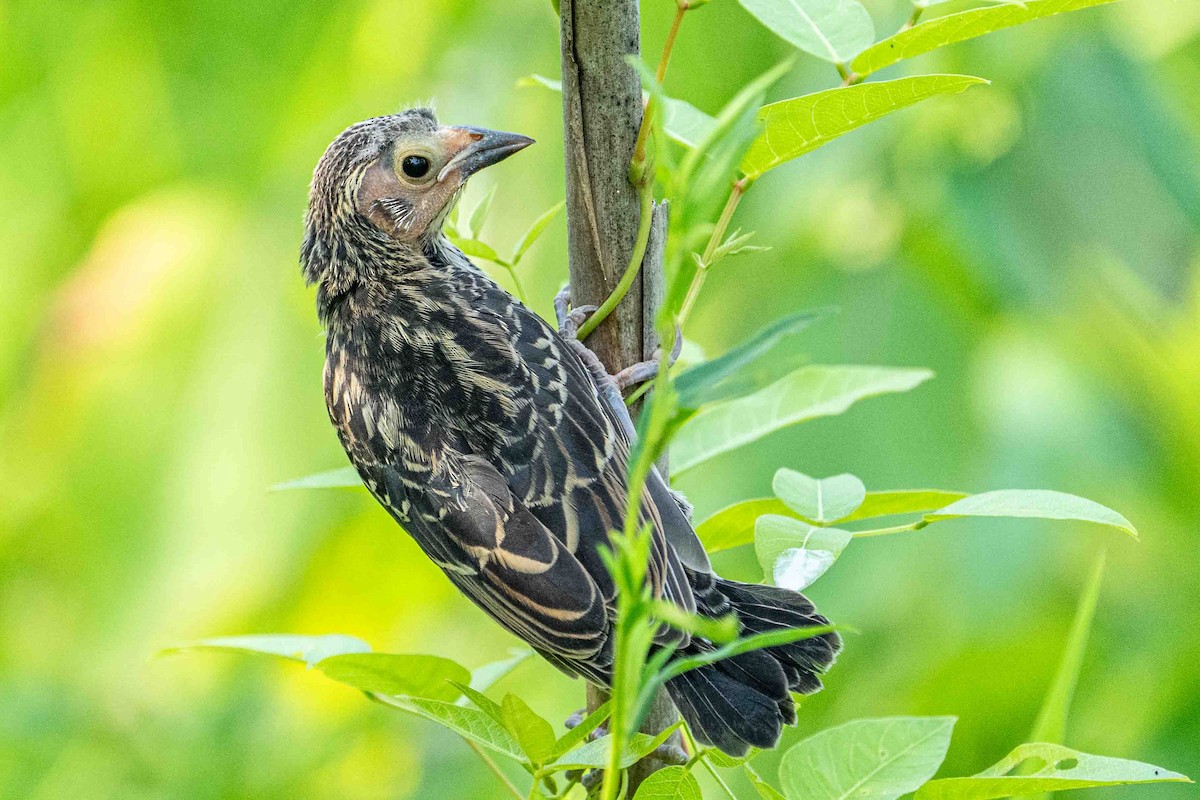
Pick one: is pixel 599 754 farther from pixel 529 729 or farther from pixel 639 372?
pixel 639 372

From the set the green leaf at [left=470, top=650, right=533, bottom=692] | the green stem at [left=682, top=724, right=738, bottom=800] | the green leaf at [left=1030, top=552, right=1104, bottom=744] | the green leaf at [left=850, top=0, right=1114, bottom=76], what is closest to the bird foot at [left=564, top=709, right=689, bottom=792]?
the green stem at [left=682, top=724, right=738, bottom=800]

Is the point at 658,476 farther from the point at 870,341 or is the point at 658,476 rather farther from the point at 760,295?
the point at 760,295

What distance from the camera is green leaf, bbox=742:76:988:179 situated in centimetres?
95

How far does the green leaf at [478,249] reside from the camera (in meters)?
1.31

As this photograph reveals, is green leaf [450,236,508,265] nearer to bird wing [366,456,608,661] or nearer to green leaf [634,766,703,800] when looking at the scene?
bird wing [366,456,608,661]

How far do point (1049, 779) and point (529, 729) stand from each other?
1.36 feet

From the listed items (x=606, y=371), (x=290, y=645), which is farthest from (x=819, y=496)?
(x=290, y=645)

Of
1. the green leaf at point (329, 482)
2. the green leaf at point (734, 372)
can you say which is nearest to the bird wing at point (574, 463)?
the green leaf at point (329, 482)

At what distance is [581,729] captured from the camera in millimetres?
956

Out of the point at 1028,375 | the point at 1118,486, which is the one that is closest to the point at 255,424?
the point at 1028,375

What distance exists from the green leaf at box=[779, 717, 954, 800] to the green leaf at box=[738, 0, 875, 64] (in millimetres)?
614

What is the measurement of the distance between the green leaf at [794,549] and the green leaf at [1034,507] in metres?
0.10

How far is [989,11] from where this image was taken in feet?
3.15

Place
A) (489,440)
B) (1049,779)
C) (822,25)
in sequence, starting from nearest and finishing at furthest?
(1049,779), (822,25), (489,440)
